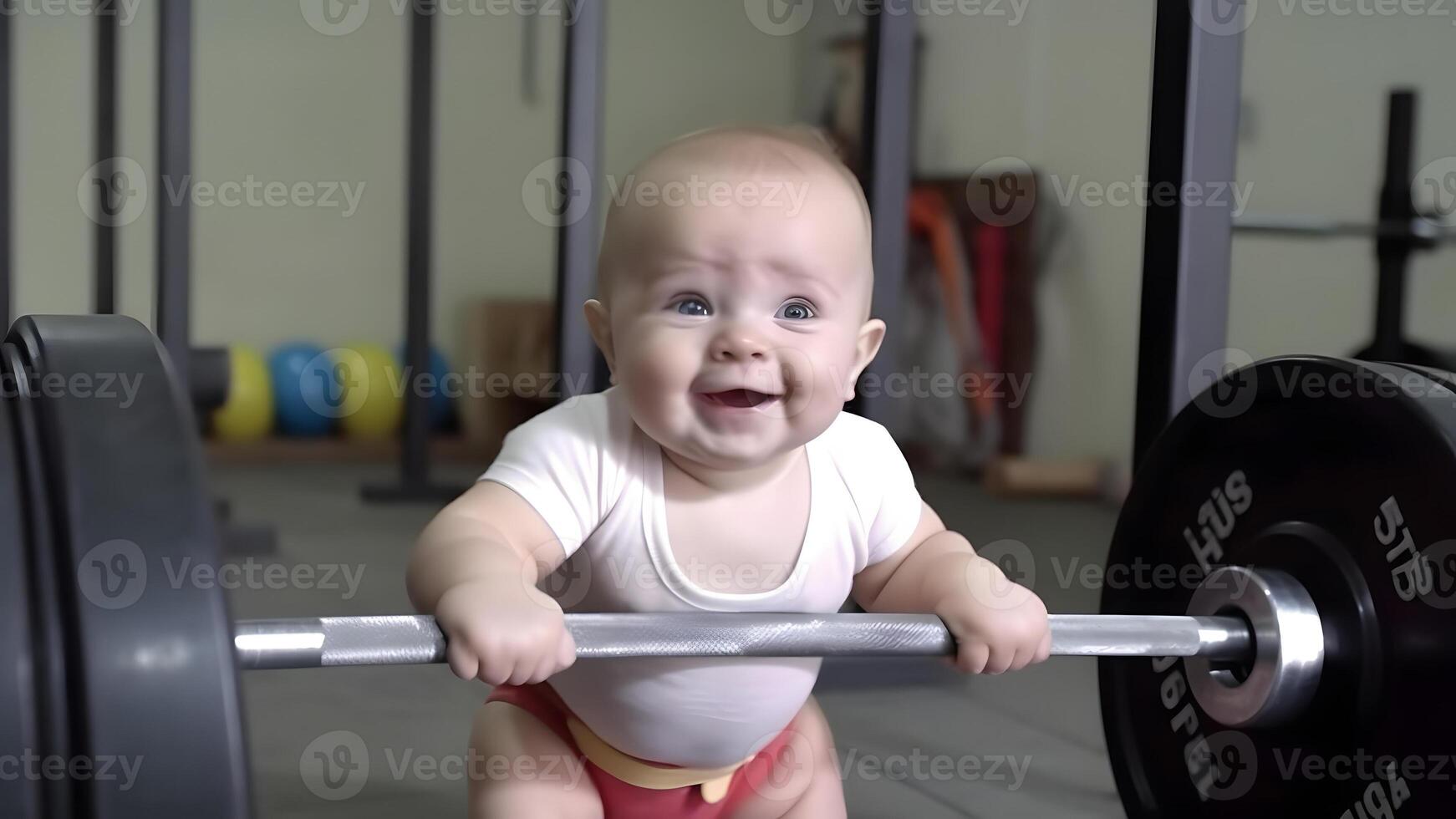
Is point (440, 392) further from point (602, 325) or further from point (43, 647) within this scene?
point (43, 647)

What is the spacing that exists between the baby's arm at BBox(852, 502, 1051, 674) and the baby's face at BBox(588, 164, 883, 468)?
0.12 metres

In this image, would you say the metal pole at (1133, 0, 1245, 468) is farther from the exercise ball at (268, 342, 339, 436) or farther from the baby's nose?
the exercise ball at (268, 342, 339, 436)

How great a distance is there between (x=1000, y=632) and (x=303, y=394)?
2865 millimetres

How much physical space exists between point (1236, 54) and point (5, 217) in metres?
1.80

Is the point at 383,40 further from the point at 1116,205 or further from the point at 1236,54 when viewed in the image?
the point at 1236,54

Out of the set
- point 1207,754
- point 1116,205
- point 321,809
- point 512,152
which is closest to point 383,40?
point 512,152

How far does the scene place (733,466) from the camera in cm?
79

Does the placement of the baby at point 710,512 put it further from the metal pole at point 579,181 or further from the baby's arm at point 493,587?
the metal pole at point 579,181

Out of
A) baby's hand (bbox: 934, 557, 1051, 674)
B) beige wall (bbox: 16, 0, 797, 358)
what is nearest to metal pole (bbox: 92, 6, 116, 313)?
beige wall (bbox: 16, 0, 797, 358)

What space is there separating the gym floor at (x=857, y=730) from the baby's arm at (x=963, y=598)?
27 cm

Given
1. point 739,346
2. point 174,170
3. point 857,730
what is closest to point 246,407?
point 174,170

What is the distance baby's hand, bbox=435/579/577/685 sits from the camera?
0.64 meters

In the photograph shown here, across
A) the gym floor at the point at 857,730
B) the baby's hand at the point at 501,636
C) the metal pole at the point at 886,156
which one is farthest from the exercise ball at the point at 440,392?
the baby's hand at the point at 501,636

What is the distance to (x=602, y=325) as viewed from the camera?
797 mm
